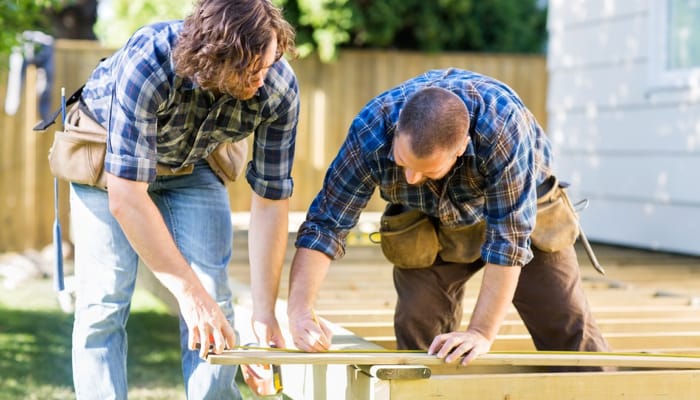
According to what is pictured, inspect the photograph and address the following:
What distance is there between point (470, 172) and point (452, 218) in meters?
0.29

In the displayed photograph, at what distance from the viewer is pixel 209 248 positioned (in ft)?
9.31

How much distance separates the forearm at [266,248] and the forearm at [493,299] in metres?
0.56

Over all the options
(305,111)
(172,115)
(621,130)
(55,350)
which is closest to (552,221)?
(172,115)

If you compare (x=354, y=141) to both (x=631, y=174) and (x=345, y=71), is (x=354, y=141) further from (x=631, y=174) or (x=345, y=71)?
(x=345, y=71)

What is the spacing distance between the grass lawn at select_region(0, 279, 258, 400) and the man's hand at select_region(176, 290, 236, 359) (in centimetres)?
181

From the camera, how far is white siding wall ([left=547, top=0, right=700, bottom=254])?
604cm

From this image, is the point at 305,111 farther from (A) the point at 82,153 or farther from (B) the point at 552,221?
(A) the point at 82,153

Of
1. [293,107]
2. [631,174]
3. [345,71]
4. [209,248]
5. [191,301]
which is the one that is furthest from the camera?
[345,71]

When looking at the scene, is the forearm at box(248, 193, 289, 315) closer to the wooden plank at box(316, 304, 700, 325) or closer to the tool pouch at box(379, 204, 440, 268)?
the tool pouch at box(379, 204, 440, 268)

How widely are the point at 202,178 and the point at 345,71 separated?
684cm

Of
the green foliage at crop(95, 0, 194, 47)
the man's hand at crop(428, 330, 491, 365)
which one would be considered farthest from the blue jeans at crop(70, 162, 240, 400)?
the green foliage at crop(95, 0, 194, 47)

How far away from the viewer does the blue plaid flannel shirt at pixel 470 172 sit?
8.66ft

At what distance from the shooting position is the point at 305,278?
8.96 feet

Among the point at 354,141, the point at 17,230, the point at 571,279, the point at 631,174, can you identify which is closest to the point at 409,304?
the point at 571,279
